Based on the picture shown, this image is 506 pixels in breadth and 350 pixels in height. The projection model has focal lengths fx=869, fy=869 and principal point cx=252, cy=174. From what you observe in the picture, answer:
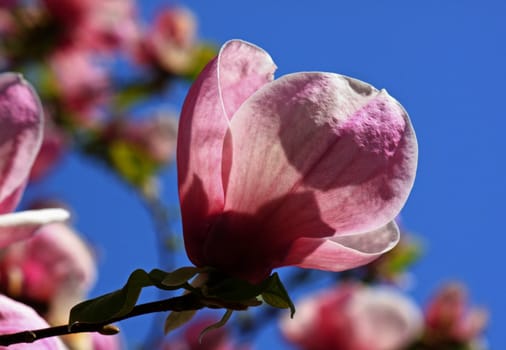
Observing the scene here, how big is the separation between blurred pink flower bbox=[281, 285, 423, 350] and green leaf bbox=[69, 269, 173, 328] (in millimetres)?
1188

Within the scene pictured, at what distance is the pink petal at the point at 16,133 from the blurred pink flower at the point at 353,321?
1.14 meters

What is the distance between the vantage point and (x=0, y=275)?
955 millimetres

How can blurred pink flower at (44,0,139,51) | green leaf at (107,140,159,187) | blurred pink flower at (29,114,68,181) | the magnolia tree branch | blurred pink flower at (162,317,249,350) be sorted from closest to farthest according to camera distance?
the magnolia tree branch → blurred pink flower at (162,317,249,350) → blurred pink flower at (29,114,68,181) → blurred pink flower at (44,0,139,51) → green leaf at (107,140,159,187)

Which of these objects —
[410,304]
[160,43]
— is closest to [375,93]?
[410,304]

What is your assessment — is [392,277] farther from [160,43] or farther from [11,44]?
[11,44]

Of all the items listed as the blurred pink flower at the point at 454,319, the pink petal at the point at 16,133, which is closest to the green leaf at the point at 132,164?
the blurred pink flower at the point at 454,319

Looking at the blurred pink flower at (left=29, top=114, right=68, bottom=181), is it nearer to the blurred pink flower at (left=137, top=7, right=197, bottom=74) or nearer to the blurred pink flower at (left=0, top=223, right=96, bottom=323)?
the blurred pink flower at (left=137, top=7, right=197, bottom=74)

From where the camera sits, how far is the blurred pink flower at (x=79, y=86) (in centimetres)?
216

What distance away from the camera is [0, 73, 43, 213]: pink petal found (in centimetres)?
67

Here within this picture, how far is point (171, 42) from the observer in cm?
229

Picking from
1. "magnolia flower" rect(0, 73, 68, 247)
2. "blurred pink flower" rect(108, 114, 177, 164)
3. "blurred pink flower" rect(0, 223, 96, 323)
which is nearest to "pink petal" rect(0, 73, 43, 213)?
"magnolia flower" rect(0, 73, 68, 247)

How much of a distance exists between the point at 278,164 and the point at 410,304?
1.21m

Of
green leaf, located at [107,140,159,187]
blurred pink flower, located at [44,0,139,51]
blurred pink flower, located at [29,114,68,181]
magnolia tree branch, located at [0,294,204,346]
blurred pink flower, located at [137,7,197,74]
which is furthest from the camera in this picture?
blurred pink flower, located at [137,7,197,74]

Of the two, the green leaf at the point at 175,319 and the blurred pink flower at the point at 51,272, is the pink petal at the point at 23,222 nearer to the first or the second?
A: the green leaf at the point at 175,319
